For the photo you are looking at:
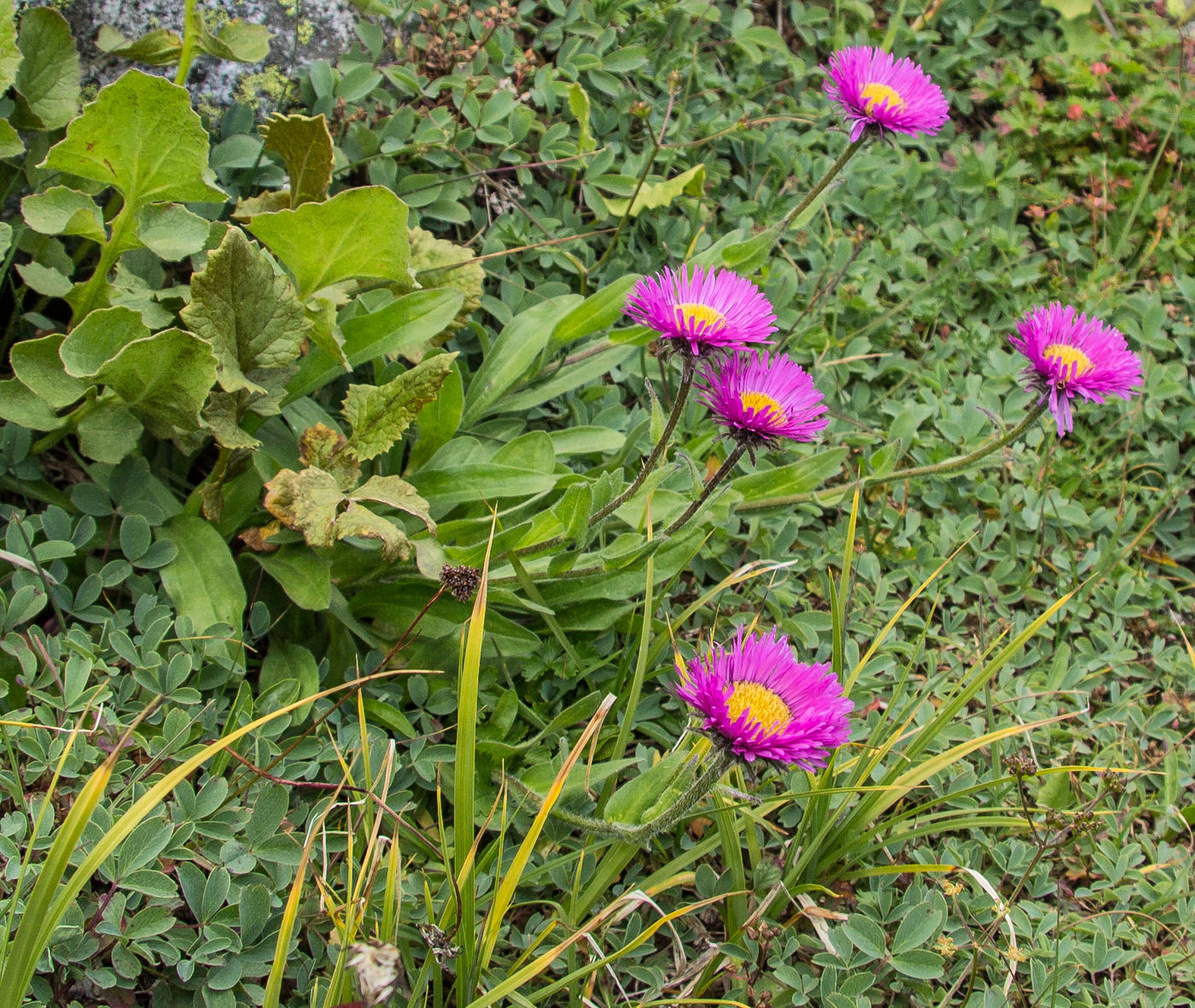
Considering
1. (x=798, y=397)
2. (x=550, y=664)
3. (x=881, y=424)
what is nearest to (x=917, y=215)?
(x=881, y=424)

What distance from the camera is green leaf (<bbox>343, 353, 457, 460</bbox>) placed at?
2160 millimetres

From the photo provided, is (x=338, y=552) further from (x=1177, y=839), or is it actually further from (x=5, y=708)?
(x=1177, y=839)

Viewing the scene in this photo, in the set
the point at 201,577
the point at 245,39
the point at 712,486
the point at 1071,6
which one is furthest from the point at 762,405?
the point at 1071,6

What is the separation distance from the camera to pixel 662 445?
207cm

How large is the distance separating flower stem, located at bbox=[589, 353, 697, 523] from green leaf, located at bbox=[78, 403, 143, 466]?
3.08ft

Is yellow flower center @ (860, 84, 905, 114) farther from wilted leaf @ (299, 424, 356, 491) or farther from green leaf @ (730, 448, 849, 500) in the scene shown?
wilted leaf @ (299, 424, 356, 491)

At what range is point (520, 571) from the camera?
2115mm

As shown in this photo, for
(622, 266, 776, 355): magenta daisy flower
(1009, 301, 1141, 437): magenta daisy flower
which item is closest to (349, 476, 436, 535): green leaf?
(622, 266, 776, 355): magenta daisy flower

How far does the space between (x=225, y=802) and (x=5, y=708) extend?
1.57 feet

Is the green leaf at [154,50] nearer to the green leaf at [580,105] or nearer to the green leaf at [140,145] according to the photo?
the green leaf at [140,145]

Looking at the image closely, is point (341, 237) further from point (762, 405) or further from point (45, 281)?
point (762, 405)

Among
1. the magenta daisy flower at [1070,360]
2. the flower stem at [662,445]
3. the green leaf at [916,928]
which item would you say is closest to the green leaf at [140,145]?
the flower stem at [662,445]

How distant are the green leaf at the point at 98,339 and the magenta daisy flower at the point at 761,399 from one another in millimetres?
1074

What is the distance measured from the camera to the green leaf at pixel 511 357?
261 centimetres
